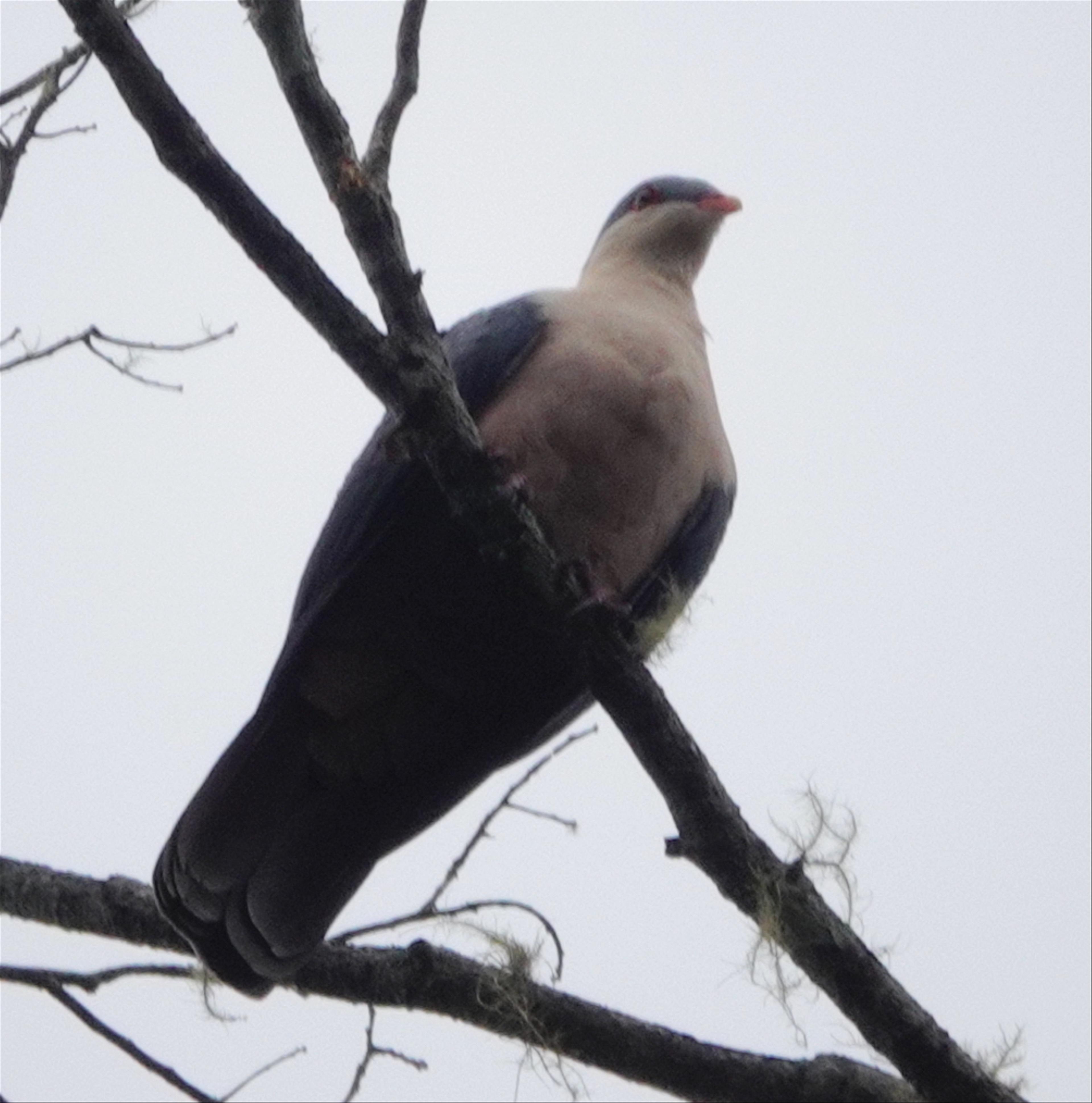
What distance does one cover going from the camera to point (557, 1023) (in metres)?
2.99

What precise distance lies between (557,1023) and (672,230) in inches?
108

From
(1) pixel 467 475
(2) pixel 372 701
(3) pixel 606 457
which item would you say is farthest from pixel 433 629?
(1) pixel 467 475

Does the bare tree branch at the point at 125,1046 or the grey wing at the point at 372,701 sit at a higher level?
the grey wing at the point at 372,701

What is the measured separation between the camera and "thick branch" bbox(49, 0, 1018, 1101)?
2682 millimetres

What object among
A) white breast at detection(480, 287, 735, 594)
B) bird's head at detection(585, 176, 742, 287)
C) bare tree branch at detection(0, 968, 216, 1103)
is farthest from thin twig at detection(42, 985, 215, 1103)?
bird's head at detection(585, 176, 742, 287)

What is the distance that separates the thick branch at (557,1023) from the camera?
9.45 ft

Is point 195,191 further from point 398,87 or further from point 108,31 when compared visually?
point 398,87

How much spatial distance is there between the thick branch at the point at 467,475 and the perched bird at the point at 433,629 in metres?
0.49

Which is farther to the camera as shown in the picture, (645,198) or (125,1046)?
(645,198)

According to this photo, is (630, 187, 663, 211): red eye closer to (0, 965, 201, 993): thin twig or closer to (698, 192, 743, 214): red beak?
(698, 192, 743, 214): red beak

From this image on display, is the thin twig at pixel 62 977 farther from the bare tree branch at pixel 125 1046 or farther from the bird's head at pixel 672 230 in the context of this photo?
the bird's head at pixel 672 230

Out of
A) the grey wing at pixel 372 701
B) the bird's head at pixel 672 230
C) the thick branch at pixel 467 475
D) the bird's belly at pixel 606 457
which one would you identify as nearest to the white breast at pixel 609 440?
the bird's belly at pixel 606 457

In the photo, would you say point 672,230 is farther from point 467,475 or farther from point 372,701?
point 467,475

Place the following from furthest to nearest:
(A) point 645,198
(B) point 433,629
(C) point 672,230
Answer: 1. (A) point 645,198
2. (C) point 672,230
3. (B) point 433,629
